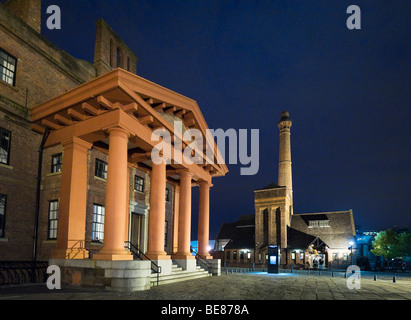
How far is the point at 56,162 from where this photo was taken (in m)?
16.4

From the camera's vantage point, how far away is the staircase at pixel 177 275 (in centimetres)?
1438

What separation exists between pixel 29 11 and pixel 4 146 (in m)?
8.20

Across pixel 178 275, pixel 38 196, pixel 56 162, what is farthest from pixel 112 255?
pixel 56 162

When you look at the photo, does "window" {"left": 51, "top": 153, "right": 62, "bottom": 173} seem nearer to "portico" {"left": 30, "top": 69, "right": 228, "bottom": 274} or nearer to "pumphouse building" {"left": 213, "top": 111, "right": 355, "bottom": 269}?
"portico" {"left": 30, "top": 69, "right": 228, "bottom": 274}

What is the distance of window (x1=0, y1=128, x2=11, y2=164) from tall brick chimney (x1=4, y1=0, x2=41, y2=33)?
673 centimetres

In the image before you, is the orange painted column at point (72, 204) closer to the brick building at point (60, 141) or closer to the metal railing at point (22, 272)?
the brick building at point (60, 141)

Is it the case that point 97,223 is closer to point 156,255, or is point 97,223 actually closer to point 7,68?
point 156,255

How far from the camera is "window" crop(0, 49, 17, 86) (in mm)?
14617

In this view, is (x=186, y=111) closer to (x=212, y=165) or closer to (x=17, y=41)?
(x=212, y=165)

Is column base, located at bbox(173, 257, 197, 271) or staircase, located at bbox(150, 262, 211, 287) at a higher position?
column base, located at bbox(173, 257, 197, 271)

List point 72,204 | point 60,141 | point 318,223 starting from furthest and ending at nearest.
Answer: point 318,223
point 60,141
point 72,204

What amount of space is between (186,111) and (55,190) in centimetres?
776

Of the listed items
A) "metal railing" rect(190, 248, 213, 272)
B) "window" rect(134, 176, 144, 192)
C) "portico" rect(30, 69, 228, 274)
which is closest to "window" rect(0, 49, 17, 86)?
"portico" rect(30, 69, 228, 274)

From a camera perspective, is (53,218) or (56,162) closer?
(53,218)
